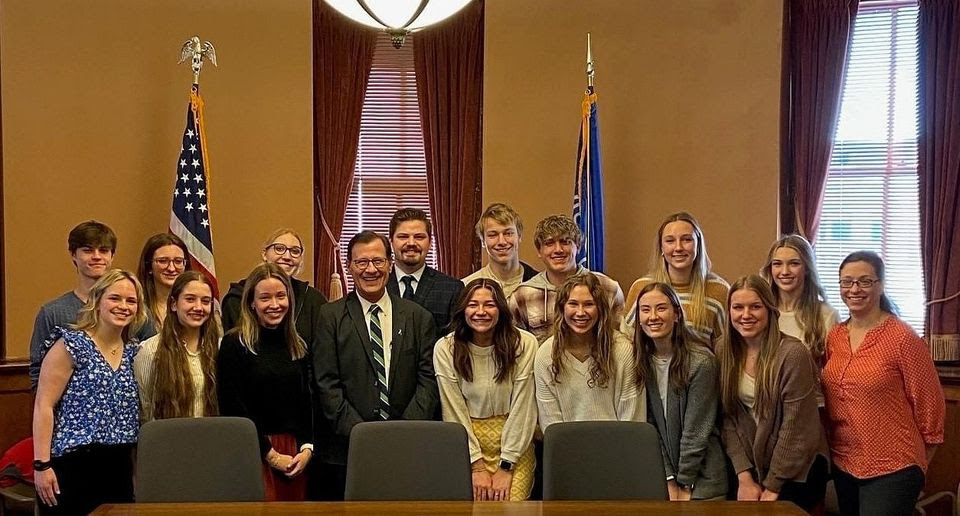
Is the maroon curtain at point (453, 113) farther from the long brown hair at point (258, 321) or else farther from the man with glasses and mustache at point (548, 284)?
the long brown hair at point (258, 321)

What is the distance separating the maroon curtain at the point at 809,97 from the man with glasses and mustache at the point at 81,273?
145 inches

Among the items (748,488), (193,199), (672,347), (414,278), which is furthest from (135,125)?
(748,488)

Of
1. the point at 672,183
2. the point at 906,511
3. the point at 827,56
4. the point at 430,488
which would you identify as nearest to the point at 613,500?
the point at 430,488

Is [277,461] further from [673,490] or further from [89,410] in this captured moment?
[673,490]

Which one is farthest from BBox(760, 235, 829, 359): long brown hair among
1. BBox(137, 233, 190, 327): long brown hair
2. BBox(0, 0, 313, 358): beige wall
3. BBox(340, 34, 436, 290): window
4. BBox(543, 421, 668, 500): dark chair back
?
BBox(0, 0, 313, 358): beige wall

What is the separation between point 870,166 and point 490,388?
3.06 metres

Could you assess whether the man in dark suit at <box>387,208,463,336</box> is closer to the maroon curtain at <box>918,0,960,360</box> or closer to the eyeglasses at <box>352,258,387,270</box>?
the eyeglasses at <box>352,258,387,270</box>

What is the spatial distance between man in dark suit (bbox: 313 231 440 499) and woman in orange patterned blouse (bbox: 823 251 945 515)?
5.00ft

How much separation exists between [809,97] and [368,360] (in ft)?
10.5

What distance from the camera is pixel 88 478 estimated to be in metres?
3.36

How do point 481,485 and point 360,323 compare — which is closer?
point 481,485

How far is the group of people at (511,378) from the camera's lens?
132 inches

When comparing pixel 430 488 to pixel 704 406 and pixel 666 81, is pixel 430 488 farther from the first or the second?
pixel 666 81

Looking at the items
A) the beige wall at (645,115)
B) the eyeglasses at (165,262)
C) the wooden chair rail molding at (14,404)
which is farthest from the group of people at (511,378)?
the beige wall at (645,115)
